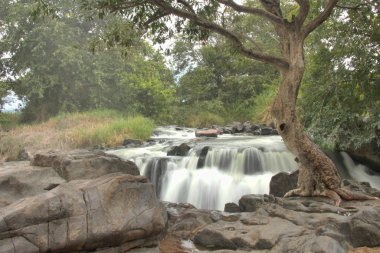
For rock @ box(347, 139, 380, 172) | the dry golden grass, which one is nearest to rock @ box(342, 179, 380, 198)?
rock @ box(347, 139, 380, 172)

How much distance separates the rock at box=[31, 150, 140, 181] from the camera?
27.5 feet

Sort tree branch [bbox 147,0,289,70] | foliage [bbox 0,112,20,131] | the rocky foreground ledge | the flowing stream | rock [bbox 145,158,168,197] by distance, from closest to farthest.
A: the rocky foreground ledge → tree branch [bbox 147,0,289,70] → the flowing stream → rock [bbox 145,158,168,197] → foliage [bbox 0,112,20,131]

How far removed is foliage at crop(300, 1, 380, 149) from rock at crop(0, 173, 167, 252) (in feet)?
20.9

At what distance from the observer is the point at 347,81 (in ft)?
36.1

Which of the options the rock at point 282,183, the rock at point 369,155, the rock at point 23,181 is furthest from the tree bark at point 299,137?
the rock at point 23,181

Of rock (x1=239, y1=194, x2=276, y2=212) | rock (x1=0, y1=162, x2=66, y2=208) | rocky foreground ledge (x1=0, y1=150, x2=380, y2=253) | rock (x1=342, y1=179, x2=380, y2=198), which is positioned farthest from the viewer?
rock (x1=342, y1=179, x2=380, y2=198)

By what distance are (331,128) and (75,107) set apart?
21667 mm

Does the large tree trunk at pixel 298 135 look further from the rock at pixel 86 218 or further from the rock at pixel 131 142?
the rock at pixel 131 142

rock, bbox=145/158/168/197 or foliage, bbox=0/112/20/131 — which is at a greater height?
foliage, bbox=0/112/20/131

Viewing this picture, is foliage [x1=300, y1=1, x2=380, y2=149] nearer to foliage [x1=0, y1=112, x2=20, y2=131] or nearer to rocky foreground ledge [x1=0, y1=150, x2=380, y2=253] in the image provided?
rocky foreground ledge [x1=0, y1=150, x2=380, y2=253]

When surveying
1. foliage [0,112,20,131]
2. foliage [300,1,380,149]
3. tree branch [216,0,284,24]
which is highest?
tree branch [216,0,284,24]

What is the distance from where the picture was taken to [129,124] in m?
22.2

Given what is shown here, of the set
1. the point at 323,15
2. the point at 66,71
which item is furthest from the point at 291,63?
the point at 66,71

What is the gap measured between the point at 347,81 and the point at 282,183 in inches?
132
